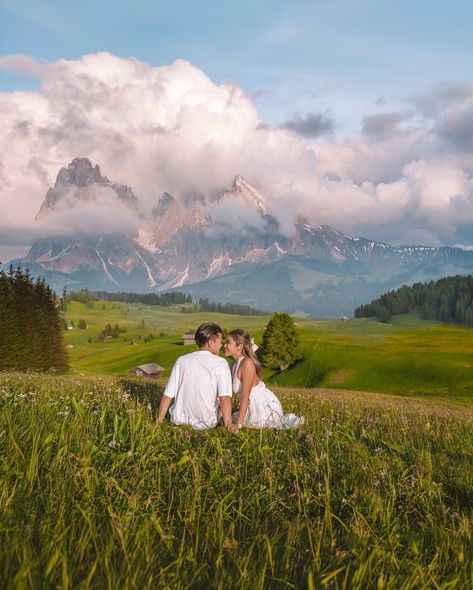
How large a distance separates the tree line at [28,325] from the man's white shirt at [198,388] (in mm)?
61303

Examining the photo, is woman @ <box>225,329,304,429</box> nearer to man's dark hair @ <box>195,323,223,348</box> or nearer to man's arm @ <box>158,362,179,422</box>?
man's dark hair @ <box>195,323,223,348</box>

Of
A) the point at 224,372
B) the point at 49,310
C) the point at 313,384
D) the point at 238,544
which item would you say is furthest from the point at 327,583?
the point at 313,384

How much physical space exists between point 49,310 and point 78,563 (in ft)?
268

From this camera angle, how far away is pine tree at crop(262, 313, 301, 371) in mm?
103562

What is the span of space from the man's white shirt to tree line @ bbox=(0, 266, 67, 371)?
6130 cm

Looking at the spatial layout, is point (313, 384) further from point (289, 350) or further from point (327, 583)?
point (327, 583)

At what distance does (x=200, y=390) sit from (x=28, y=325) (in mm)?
68662

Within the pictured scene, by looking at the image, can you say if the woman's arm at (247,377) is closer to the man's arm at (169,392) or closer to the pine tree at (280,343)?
the man's arm at (169,392)

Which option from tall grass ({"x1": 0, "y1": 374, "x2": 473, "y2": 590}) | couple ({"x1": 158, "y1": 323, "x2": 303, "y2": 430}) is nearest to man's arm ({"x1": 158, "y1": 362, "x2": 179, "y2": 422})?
couple ({"x1": 158, "y1": 323, "x2": 303, "y2": 430})

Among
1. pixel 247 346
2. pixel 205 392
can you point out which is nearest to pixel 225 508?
pixel 205 392

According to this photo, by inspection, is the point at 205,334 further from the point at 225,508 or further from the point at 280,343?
the point at 280,343

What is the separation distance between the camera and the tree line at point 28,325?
64062mm

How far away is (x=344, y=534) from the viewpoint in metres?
3.88

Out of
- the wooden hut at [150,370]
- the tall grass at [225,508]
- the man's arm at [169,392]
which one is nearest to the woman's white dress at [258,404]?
the man's arm at [169,392]
